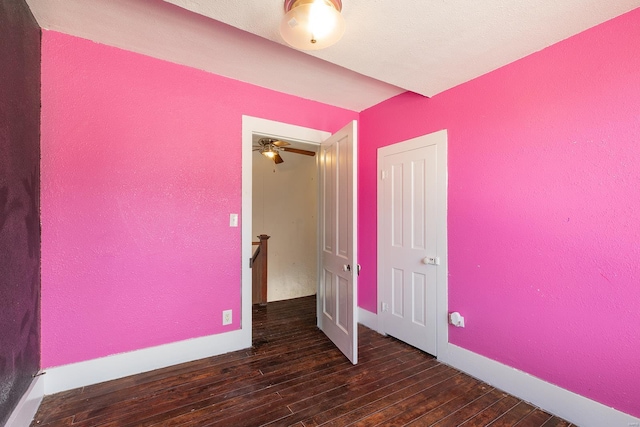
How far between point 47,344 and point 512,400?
3.16 m

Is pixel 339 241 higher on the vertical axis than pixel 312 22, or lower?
lower

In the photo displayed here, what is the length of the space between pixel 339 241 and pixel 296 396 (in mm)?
1267

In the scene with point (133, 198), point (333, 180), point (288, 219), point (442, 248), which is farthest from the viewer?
point (288, 219)

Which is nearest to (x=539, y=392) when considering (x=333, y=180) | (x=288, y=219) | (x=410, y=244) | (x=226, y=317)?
(x=410, y=244)

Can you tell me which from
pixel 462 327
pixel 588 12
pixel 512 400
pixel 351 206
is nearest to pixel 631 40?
pixel 588 12

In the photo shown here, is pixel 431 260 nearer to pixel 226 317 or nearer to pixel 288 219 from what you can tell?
pixel 226 317

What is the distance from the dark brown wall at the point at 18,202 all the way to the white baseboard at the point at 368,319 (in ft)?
8.84

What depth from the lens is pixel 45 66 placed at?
1798 mm

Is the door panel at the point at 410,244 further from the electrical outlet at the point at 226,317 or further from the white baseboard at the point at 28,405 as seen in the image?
the white baseboard at the point at 28,405

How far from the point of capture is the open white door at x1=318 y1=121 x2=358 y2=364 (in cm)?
228

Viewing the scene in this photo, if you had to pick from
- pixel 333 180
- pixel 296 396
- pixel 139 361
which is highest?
pixel 333 180

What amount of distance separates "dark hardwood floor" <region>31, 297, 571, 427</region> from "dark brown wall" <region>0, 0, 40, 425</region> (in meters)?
0.45

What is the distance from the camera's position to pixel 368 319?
3045 mm

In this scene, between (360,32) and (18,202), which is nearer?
(18,202)
